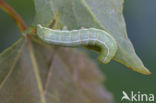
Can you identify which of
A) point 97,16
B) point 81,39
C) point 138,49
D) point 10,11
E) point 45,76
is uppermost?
point 10,11

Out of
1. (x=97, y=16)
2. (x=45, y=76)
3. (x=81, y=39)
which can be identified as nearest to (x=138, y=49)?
(x=45, y=76)

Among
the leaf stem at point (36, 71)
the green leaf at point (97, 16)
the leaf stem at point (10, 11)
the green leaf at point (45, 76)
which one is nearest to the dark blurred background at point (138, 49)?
the green leaf at point (45, 76)

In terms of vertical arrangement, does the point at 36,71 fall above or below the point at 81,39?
below

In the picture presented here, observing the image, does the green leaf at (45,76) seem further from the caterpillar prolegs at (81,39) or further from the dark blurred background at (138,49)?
the dark blurred background at (138,49)

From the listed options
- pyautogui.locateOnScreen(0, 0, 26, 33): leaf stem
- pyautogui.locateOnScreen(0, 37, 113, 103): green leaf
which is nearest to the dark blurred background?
pyautogui.locateOnScreen(0, 37, 113, 103): green leaf

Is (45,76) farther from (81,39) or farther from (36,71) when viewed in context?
(81,39)

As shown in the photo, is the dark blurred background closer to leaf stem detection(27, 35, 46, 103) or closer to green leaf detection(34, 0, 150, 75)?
leaf stem detection(27, 35, 46, 103)

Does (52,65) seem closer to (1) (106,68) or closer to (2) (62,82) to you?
(2) (62,82)
